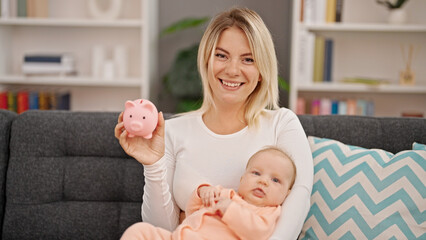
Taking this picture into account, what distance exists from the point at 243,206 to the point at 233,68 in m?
0.45

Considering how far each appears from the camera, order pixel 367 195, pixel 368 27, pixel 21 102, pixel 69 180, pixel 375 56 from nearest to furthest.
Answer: pixel 367 195, pixel 69 180, pixel 368 27, pixel 21 102, pixel 375 56

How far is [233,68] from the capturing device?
5.02 ft

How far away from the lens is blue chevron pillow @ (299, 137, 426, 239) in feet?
4.94

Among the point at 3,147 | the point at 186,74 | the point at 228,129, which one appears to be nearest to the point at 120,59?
the point at 186,74

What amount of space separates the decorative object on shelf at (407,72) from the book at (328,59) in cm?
53

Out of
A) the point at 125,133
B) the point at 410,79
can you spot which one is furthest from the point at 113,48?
the point at 125,133

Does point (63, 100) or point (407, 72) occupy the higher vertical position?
point (407, 72)

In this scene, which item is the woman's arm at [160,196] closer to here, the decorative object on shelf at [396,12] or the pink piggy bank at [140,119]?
the pink piggy bank at [140,119]

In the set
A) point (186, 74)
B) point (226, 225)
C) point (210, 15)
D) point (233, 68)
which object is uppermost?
point (210, 15)

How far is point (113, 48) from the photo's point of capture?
12.3 feet

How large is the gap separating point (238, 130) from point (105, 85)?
7.23 feet

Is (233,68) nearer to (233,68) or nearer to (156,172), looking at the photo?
(233,68)

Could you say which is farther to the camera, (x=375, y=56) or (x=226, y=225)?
(x=375, y=56)

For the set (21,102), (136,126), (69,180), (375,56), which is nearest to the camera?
(136,126)
